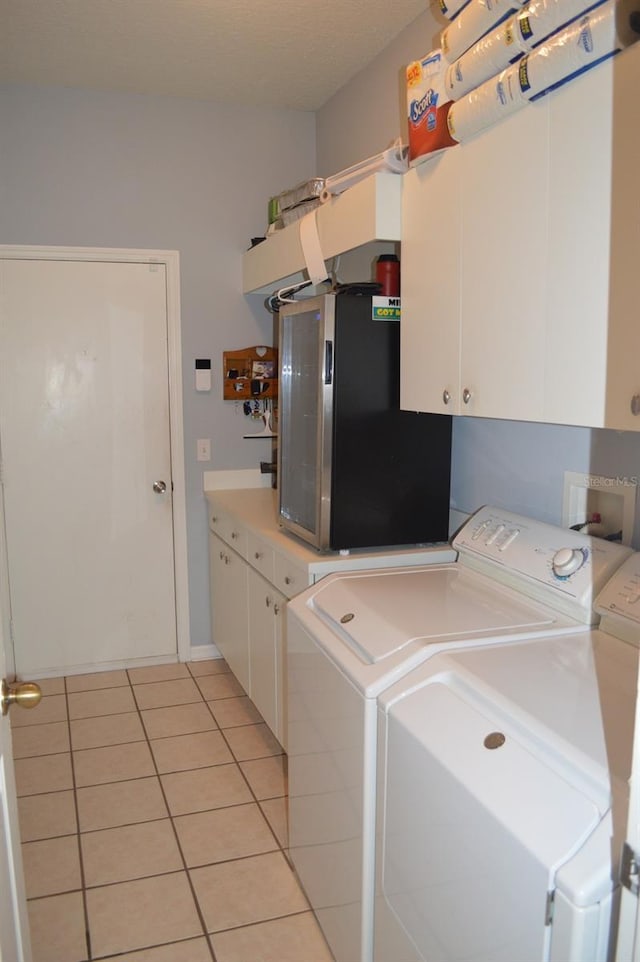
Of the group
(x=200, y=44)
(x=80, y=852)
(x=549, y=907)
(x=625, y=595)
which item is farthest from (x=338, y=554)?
(x=200, y=44)

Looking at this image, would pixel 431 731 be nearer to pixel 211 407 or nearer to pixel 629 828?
pixel 629 828

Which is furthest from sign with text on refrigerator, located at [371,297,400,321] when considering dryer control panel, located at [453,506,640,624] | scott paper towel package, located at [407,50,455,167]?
dryer control panel, located at [453,506,640,624]

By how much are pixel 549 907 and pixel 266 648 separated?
1.91 m

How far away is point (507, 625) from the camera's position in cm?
172

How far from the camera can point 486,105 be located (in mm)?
1671

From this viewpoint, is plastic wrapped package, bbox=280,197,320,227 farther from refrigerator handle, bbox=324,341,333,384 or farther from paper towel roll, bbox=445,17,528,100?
paper towel roll, bbox=445,17,528,100

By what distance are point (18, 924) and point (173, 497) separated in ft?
8.48

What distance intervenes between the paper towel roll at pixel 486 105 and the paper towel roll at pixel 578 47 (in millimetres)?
33

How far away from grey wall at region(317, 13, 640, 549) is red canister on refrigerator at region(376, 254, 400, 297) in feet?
1.64

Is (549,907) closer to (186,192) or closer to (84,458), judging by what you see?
(84,458)

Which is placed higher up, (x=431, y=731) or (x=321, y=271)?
(x=321, y=271)

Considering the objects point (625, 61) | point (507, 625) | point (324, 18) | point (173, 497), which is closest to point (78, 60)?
point (324, 18)

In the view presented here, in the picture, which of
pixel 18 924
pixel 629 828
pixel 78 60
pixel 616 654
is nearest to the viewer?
pixel 629 828

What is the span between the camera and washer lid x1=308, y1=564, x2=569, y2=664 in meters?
1.66
